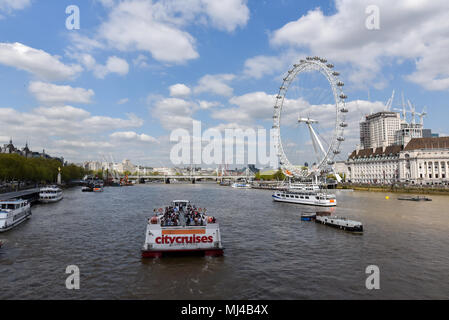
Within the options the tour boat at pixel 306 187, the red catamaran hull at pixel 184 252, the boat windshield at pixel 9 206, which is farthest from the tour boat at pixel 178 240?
the tour boat at pixel 306 187

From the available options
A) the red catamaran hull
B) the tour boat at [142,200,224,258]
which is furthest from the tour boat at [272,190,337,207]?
the tour boat at [142,200,224,258]

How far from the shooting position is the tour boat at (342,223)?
34500mm

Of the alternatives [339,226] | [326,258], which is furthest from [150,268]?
[339,226]

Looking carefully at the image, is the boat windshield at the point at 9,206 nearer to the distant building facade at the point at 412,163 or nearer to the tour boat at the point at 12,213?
the tour boat at the point at 12,213

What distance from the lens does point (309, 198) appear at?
69.8m

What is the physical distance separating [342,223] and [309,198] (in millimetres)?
33597

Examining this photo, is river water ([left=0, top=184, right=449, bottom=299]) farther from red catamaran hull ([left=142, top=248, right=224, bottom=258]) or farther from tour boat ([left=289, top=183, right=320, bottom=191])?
tour boat ([left=289, top=183, right=320, bottom=191])

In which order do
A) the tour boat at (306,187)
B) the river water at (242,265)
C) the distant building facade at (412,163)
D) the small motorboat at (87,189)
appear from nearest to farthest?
the river water at (242,265) < the tour boat at (306,187) < the small motorboat at (87,189) < the distant building facade at (412,163)

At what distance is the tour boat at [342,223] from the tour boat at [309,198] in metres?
24.4

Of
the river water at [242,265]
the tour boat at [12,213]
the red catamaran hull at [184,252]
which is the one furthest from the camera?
the tour boat at [12,213]

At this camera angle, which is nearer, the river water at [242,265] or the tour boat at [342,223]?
the river water at [242,265]

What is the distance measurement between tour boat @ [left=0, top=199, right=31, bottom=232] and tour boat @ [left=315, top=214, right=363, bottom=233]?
38.5 meters

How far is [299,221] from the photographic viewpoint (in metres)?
44.5
